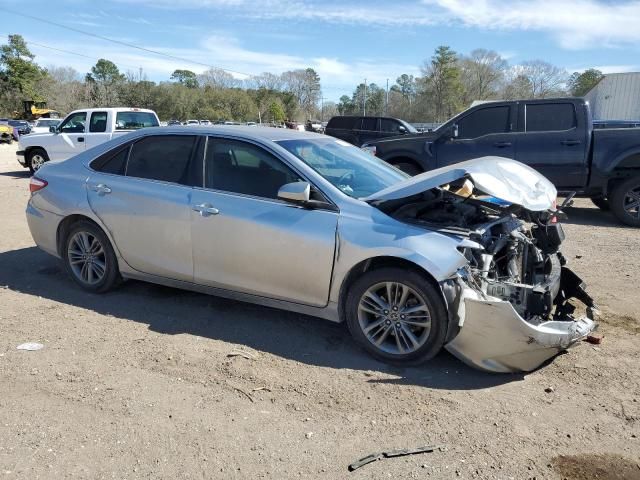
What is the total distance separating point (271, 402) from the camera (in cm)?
346

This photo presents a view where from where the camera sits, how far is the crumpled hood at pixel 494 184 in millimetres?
3924

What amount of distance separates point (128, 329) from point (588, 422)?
→ 3.50 metres

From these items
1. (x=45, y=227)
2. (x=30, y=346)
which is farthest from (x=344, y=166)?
(x=45, y=227)

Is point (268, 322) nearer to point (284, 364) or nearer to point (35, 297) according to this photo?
point (284, 364)

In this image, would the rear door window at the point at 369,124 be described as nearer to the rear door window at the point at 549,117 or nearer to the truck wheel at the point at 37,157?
the rear door window at the point at 549,117

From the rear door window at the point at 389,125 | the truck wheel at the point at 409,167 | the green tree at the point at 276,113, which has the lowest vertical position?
the truck wheel at the point at 409,167

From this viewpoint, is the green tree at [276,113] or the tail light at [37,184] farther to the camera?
the green tree at [276,113]

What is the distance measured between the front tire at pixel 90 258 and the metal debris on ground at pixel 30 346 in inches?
43.6

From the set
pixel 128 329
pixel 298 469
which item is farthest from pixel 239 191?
pixel 298 469

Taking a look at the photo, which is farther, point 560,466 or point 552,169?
point 552,169

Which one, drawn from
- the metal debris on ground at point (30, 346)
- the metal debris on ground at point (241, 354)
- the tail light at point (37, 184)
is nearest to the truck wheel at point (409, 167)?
the tail light at point (37, 184)

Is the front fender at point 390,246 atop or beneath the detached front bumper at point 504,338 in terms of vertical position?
atop

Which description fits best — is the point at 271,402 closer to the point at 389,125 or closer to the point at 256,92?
the point at 389,125

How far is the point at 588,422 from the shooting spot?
3.26m
